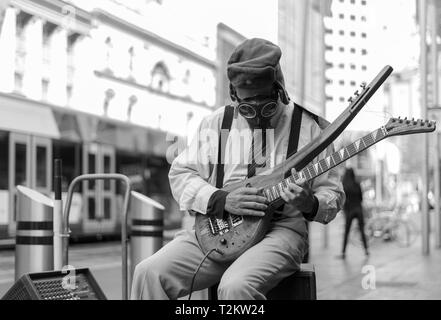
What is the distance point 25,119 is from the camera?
11180 millimetres

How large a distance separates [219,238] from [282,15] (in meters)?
1.53

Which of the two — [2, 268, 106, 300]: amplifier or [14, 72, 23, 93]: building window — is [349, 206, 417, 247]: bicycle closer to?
[14, 72, 23, 93]: building window

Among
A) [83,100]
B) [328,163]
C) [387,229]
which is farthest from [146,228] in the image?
[387,229]

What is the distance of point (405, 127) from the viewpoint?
7.34 feet

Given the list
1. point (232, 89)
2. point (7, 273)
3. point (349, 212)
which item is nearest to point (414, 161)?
point (349, 212)

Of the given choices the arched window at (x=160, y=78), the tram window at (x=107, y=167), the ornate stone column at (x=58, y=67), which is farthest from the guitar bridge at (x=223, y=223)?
the tram window at (x=107, y=167)

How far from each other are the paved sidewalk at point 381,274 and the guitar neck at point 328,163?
3.38ft

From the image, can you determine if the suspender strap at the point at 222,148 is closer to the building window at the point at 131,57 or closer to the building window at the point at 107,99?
the building window at the point at 131,57

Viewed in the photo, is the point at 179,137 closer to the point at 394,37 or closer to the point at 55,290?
the point at 55,290

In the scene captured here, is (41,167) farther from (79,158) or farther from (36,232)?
(36,232)

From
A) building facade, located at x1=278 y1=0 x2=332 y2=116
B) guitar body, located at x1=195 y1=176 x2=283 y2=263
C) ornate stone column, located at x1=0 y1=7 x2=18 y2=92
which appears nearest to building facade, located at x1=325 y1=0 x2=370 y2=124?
building facade, located at x1=278 y1=0 x2=332 y2=116

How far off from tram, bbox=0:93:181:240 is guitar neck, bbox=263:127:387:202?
863cm

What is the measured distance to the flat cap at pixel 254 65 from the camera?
236 cm
